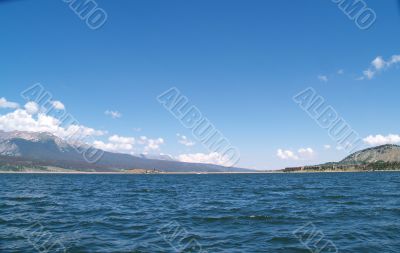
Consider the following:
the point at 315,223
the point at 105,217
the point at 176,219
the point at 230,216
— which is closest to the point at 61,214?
the point at 105,217

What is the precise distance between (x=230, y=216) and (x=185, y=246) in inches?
455

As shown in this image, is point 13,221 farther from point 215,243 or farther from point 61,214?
point 215,243

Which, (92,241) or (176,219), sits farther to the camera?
(176,219)

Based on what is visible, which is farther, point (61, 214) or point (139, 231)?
point (61, 214)

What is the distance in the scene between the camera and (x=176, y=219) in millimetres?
30594

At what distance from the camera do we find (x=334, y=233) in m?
23.9

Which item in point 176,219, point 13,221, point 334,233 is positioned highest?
point 334,233

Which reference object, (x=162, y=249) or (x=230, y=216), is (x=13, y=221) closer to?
(x=162, y=249)

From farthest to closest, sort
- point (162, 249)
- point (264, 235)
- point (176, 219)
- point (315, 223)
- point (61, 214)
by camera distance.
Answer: point (61, 214)
point (176, 219)
point (315, 223)
point (264, 235)
point (162, 249)

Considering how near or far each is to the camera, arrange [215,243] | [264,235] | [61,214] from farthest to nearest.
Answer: [61,214], [264,235], [215,243]

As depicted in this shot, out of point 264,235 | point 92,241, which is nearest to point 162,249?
point 92,241

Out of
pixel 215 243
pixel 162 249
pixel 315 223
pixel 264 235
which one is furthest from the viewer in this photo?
pixel 315 223

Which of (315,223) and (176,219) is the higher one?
(315,223)

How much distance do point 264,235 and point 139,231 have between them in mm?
8632
